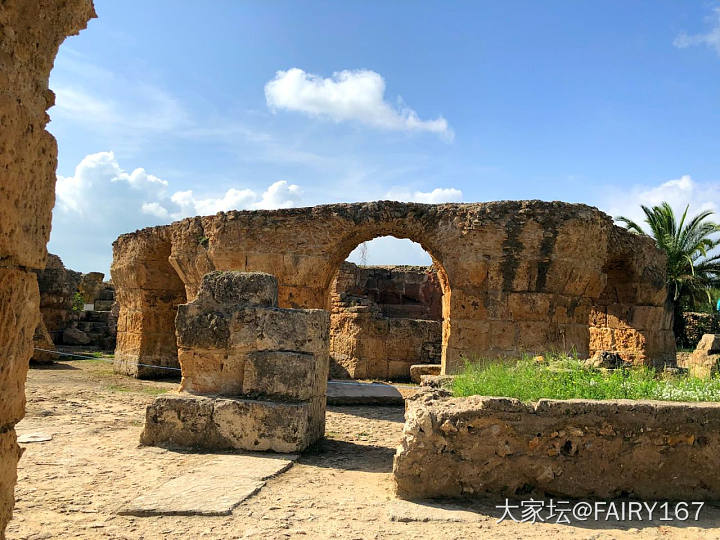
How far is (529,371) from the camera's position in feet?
16.3

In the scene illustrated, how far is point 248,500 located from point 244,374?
66.7 inches

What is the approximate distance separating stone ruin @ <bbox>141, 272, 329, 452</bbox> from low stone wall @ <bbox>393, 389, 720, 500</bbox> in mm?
1591

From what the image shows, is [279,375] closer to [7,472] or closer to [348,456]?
[348,456]

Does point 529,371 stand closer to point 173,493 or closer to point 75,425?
point 173,493

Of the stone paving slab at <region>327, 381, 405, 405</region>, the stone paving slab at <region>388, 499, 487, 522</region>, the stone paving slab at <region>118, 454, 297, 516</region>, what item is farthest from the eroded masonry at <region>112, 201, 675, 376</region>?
the stone paving slab at <region>388, 499, 487, 522</region>

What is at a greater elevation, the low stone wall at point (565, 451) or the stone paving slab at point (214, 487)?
the low stone wall at point (565, 451)

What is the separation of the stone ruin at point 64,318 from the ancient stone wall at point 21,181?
11.2 metres

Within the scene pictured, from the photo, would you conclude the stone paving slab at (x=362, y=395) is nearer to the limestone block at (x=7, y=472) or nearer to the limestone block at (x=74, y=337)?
the limestone block at (x=7, y=472)

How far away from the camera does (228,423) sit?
5129 millimetres

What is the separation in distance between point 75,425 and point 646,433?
18.1ft

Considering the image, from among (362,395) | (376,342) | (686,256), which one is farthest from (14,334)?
(686,256)

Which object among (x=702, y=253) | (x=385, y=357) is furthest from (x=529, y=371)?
(x=702, y=253)

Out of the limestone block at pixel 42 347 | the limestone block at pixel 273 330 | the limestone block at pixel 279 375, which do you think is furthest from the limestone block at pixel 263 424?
the limestone block at pixel 42 347

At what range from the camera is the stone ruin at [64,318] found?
1300 cm
